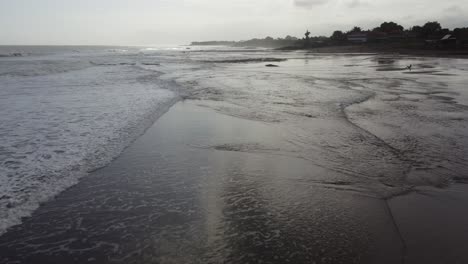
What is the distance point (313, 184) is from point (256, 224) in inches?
69.3

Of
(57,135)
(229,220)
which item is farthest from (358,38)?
(229,220)

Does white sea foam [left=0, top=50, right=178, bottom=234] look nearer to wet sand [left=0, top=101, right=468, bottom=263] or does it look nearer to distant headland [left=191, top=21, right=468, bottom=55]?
wet sand [left=0, top=101, right=468, bottom=263]

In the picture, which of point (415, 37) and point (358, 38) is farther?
point (358, 38)

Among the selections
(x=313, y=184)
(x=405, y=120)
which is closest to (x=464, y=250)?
(x=313, y=184)

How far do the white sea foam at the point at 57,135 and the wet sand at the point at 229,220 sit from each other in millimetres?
491

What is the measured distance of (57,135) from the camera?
344 inches

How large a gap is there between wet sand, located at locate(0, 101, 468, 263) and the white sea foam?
491mm

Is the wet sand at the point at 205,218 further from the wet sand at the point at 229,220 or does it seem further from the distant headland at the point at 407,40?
the distant headland at the point at 407,40

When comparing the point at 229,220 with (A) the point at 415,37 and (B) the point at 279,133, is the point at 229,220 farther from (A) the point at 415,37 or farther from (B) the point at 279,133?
(A) the point at 415,37

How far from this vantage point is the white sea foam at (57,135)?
5.62 m

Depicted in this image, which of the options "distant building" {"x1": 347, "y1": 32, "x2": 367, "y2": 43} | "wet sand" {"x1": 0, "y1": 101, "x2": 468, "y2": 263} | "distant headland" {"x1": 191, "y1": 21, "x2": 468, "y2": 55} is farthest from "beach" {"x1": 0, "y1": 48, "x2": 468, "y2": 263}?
"distant building" {"x1": 347, "y1": 32, "x2": 367, "y2": 43}

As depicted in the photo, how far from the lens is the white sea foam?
5.62 m

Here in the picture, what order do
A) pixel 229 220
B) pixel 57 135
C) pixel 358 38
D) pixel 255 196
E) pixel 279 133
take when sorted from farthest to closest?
pixel 358 38 < pixel 279 133 < pixel 57 135 < pixel 255 196 < pixel 229 220

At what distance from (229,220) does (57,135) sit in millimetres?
6296
